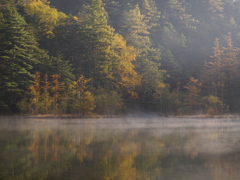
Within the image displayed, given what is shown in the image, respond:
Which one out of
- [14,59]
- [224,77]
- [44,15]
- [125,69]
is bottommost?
[224,77]

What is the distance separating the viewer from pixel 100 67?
44.0 metres

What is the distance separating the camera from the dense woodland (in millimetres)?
36125

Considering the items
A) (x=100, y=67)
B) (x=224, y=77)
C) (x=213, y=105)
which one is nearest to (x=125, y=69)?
(x=100, y=67)

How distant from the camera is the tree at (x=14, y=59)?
35.2 m

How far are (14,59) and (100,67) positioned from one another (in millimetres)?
10806

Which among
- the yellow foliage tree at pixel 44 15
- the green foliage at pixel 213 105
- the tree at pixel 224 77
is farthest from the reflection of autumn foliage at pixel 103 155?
the tree at pixel 224 77

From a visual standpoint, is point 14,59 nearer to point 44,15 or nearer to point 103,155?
point 44,15

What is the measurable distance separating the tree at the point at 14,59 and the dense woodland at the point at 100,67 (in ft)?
0.28

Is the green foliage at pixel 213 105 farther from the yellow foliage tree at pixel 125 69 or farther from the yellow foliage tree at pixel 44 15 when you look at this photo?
the yellow foliage tree at pixel 44 15

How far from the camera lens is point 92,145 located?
13.4m

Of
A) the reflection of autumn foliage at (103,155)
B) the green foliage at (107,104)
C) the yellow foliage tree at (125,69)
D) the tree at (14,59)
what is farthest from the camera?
the yellow foliage tree at (125,69)

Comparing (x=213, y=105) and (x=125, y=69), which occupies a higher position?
(x=125, y=69)

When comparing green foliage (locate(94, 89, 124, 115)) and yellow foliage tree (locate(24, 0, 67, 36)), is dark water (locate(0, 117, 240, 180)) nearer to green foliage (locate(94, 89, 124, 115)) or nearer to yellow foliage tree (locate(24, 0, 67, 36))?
green foliage (locate(94, 89, 124, 115))

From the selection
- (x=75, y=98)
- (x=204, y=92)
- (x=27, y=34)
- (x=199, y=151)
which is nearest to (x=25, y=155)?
(x=199, y=151)
